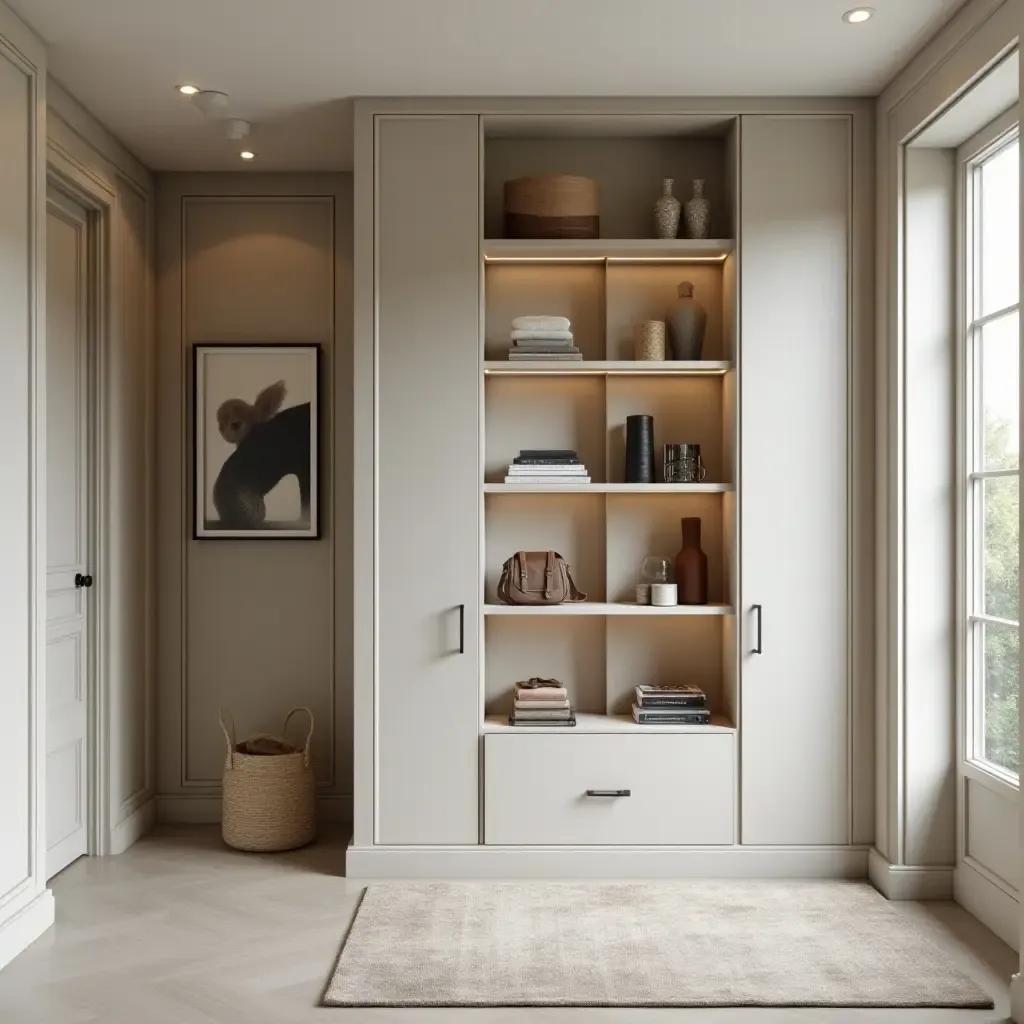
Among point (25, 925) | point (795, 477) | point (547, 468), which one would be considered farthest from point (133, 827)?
point (795, 477)

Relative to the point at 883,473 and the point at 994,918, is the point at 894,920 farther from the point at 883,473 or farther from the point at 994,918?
the point at 883,473

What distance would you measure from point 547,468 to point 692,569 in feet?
2.12

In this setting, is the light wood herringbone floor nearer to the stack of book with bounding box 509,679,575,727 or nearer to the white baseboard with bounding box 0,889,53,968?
the white baseboard with bounding box 0,889,53,968

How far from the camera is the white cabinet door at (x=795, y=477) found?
3.88 meters

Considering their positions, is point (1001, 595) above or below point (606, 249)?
below

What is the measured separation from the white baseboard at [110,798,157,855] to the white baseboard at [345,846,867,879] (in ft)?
3.18

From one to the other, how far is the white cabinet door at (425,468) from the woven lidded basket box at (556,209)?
22cm

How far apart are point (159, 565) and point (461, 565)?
1474 mm

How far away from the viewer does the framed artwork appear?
4559 mm

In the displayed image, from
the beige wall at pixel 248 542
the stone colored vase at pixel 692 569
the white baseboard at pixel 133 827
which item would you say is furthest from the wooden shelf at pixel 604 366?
the white baseboard at pixel 133 827

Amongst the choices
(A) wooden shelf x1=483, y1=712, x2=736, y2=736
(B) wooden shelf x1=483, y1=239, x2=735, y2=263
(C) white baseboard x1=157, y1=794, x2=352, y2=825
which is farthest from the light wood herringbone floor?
(B) wooden shelf x1=483, y1=239, x2=735, y2=263

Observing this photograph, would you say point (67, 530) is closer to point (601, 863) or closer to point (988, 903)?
point (601, 863)

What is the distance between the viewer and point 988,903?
341 cm

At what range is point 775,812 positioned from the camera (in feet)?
12.7
